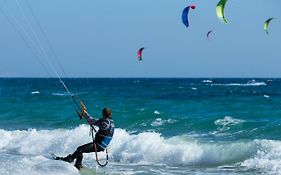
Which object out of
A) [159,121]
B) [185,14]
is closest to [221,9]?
[185,14]

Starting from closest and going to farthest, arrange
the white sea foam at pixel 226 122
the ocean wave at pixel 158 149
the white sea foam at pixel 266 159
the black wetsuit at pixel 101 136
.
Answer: the black wetsuit at pixel 101 136, the white sea foam at pixel 266 159, the ocean wave at pixel 158 149, the white sea foam at pixel 226 122

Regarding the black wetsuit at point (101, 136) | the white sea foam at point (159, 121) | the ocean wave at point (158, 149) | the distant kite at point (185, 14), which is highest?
the distant kite at point (185, 14)

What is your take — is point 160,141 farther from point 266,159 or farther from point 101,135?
point 101,135

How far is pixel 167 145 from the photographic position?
54.3 ft

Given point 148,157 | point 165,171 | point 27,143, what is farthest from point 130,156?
point 27,143

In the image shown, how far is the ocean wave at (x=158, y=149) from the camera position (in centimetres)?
1491

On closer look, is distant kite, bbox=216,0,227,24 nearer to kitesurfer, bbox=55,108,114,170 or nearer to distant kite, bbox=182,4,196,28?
distant kite, bbox=182,4,196,28

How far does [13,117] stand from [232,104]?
1039 cm

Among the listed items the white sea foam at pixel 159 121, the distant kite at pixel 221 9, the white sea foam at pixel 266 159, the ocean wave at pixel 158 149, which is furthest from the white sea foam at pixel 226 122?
the distant kite at pixel 221 9

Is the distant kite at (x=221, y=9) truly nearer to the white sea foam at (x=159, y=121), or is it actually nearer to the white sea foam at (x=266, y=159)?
the white sea foam at (x=266, y=159)

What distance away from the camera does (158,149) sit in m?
16.1

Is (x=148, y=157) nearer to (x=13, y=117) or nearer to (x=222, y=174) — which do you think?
(x=222, y=174)

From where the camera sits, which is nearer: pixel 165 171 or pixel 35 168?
pixel 35 168

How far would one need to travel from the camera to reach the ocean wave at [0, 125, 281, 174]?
1491 cm
